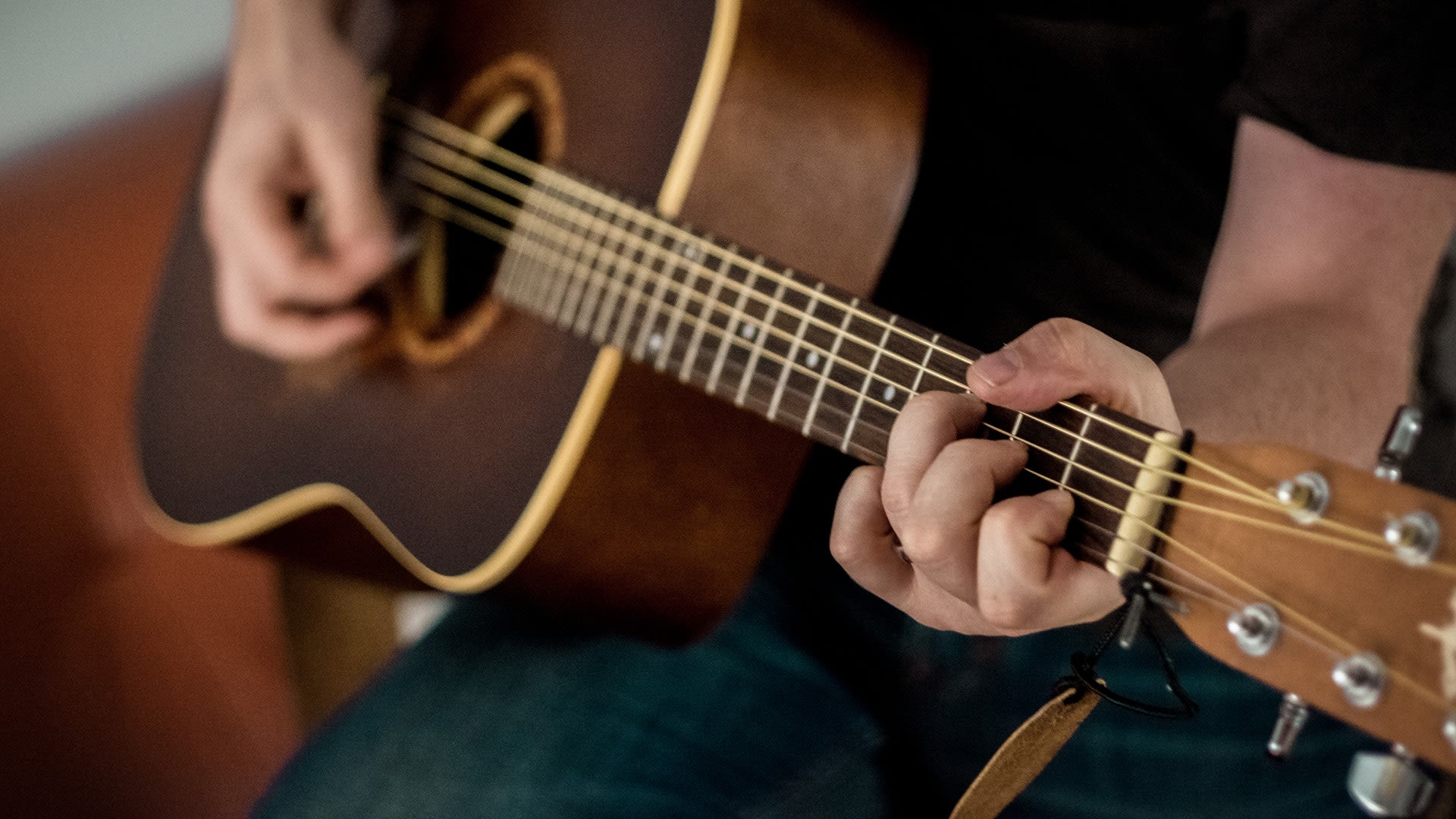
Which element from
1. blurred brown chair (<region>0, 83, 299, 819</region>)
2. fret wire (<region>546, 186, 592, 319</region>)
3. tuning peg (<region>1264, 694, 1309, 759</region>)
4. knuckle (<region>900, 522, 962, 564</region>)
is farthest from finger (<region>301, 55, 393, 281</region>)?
tuning peg (<region>1264, 694, 1309, 759</region>)

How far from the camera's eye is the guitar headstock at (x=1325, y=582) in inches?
11.5

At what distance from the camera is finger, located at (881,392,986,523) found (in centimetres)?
38

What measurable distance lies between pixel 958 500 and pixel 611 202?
0.33 meters

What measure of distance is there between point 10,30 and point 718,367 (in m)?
1.22

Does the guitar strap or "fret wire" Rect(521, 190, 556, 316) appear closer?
the guitar strap

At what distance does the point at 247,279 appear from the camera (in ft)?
2.72

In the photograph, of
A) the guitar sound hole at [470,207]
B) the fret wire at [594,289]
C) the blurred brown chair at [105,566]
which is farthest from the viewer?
the blurred brown chair at [105,566]

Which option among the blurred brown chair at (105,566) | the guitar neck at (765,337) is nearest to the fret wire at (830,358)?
the guitar neck at (765,337)

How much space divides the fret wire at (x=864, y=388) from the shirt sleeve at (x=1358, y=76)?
237mm

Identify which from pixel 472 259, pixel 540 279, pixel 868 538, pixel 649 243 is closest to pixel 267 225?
pixel 472 259

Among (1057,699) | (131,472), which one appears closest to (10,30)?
(131,472)

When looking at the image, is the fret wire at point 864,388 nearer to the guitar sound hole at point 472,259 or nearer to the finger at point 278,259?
the guitar sound hole at point 472,259

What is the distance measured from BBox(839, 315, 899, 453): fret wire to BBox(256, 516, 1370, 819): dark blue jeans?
4.9 inches

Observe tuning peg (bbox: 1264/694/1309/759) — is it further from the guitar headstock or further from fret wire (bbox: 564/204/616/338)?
fret wire (bbox: 564/204/616/338)
